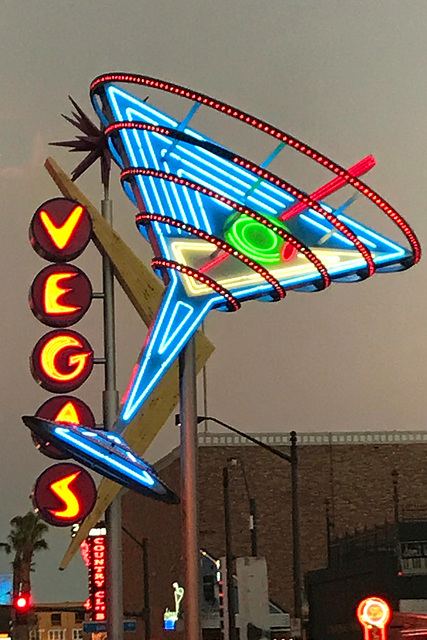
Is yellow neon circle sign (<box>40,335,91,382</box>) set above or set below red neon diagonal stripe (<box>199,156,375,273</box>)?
below

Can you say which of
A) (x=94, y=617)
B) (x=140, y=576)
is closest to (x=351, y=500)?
(x=140, y=576)

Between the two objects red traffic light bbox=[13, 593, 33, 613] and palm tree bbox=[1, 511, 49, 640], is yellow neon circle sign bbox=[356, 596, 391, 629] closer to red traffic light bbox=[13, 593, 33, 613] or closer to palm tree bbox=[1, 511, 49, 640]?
red traffic light bbox=[13, 593, 33, 613]

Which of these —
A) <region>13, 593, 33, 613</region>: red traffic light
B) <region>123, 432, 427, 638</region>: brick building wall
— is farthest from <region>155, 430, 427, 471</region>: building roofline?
<region>13, 593, 33, 613</region>: red traffic light

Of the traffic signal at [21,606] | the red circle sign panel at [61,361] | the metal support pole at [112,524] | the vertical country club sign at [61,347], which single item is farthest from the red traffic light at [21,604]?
the red circle sign panel at [61,361]

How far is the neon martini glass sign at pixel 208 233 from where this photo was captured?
1930 centimetres

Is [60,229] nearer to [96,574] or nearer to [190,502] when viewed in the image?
[190,502]

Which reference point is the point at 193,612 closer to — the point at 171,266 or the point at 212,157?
the point at 171,266

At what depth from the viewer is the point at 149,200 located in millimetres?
19484

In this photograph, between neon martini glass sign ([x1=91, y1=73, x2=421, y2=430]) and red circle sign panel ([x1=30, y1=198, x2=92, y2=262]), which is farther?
red circle sign panel ([x1=30, y1=198, x2=92, y2=262])

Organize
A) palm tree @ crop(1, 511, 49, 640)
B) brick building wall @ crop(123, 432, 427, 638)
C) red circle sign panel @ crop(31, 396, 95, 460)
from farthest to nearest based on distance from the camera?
1. palm tree @ crop(1, 511, 49, 640)
2. brick building wall @ crop(123, 432, 427, 638)
3. red circle sign panel @ crop(31, 396, 95, 460)

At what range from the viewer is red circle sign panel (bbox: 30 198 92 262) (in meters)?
21.0

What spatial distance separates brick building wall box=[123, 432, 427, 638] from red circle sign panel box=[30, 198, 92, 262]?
3971 centimetres

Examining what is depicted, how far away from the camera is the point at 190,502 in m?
18.7

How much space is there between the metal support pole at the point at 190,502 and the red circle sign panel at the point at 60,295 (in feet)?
8.06
